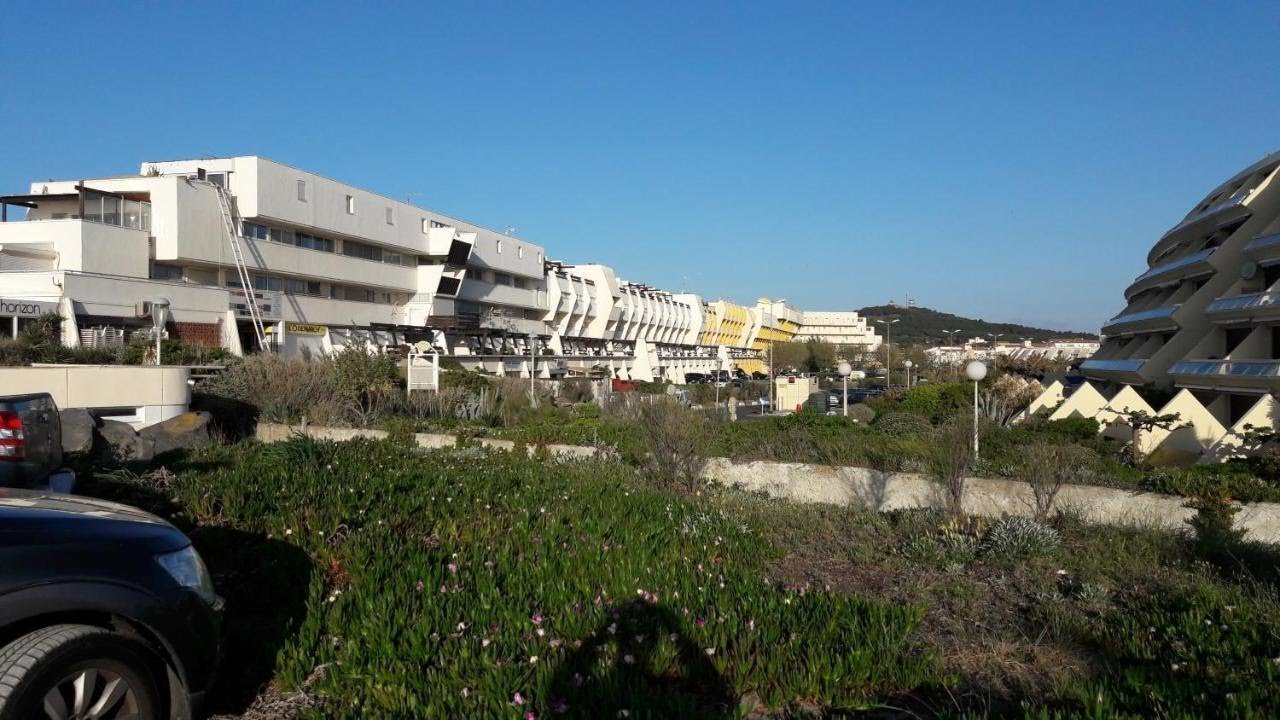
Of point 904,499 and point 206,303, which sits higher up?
point 206,303

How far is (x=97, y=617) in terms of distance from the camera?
3.62 m

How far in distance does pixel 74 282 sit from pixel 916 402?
29.3 metres

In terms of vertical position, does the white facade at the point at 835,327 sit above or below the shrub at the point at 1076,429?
above

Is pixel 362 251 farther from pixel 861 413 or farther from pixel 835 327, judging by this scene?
pixel 835 327

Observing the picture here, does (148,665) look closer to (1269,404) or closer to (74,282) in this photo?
(1269,404)

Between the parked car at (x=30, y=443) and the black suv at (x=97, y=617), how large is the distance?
508cm

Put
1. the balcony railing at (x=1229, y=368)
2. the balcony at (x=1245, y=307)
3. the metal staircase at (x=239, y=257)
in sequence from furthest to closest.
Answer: the metal staircase at (x=239, y=257) → the balcony at (x=1245, y=307) → the balcony railing at (x=1229, y=368)

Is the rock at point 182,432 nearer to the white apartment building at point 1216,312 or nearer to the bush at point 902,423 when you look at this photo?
the bush at point 902,423

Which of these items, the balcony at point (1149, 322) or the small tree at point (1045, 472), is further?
the balcony at point (1149, 322)

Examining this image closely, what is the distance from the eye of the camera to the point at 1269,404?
69.8ft

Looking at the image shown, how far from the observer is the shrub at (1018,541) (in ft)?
29.8

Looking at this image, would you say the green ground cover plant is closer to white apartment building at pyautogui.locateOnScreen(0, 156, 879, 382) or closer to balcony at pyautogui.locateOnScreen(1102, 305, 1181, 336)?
white apartment building at pyautogui.locateOnScreen(0, 156, 879, 382)

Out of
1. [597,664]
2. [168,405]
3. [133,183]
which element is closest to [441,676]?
[597,664]

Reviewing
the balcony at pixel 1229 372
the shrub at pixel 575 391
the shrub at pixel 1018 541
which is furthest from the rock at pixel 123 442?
the balcony at pixel 1229 372
